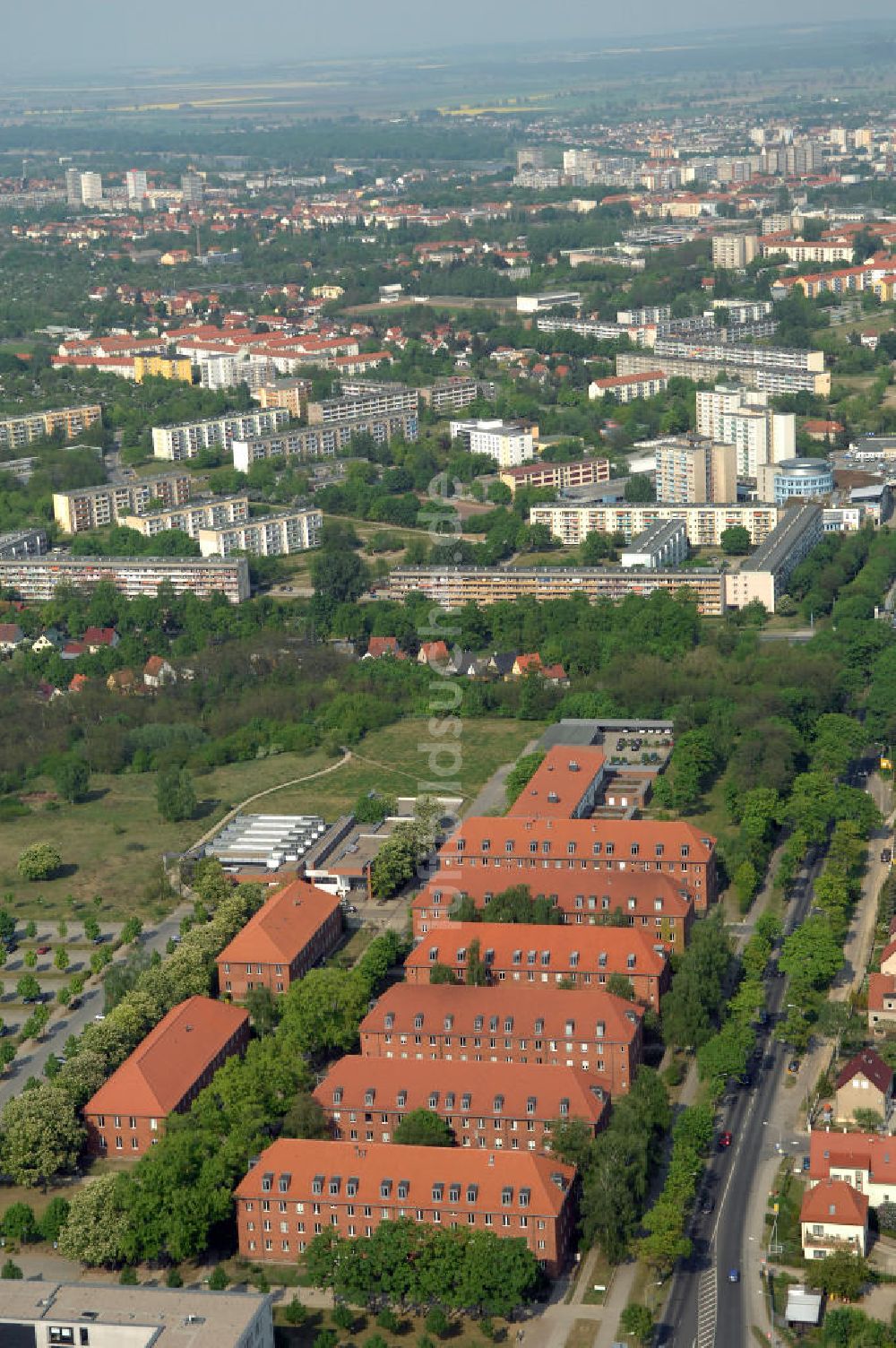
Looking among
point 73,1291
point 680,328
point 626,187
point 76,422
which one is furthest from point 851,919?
Result: point 626,187

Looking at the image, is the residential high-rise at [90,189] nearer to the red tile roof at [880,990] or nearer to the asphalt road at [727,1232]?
the red tile roof at [880,990]

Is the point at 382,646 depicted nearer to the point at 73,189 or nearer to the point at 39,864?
the point at 39,864

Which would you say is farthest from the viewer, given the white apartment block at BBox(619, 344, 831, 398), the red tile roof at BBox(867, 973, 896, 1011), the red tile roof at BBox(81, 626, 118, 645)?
the white apartment block at BBox(619, 344, 831, 398)

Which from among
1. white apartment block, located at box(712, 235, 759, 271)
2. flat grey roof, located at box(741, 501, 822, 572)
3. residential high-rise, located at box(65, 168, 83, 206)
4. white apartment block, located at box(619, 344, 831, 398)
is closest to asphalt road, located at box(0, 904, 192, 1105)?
flat grey roof, located at box(741, 501, 822, 572)

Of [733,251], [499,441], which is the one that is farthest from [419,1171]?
[733,251]

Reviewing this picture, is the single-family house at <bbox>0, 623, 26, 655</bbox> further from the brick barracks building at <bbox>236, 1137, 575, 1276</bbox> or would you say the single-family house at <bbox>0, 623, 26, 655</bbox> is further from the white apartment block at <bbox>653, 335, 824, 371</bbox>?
the white apartment block at <bbox>653, 335, 824, 371</bbox>

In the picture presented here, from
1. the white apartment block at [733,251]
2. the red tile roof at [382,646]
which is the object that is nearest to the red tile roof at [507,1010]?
the red tile roof at [382,646]
